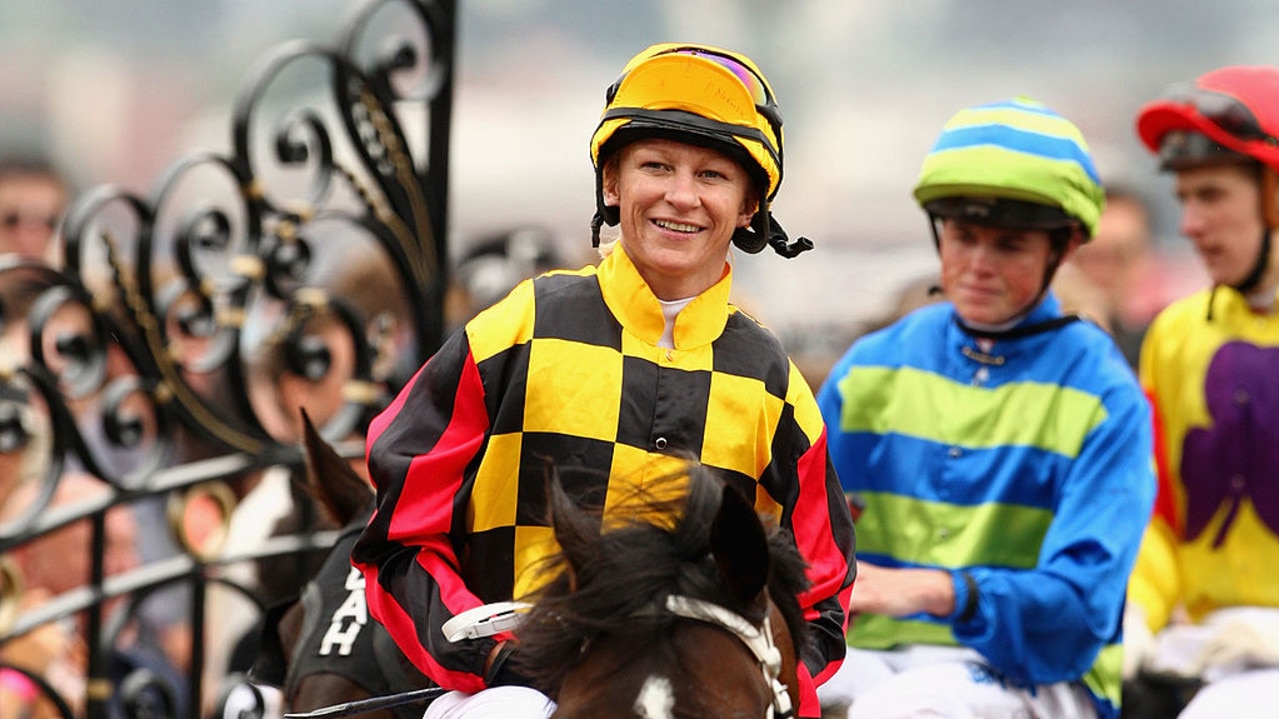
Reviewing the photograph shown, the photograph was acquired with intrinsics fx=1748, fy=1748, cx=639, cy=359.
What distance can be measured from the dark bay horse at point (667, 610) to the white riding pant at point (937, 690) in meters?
1.16

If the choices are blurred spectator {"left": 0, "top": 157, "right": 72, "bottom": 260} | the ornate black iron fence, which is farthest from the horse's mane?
blurred spectator {"left": 0, "top": 157, "right": 72, "bottom": 260}

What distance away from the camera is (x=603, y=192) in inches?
110

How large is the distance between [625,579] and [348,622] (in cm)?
104

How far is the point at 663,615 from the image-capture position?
6.91ft

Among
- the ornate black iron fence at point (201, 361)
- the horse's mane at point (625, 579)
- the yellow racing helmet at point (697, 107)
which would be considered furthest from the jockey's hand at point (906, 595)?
the ornate black iron fence at point (201, 361)

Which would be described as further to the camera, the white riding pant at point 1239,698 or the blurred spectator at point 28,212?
the blurred spectator at point 28,212

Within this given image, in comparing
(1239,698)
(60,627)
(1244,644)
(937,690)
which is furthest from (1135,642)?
(60,627)

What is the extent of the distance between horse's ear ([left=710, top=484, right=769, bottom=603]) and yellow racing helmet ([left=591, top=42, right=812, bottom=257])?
26.5 inches

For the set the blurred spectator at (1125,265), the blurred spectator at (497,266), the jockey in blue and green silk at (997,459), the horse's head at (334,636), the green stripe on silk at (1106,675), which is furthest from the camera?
the blurred spectator at (1125,265)

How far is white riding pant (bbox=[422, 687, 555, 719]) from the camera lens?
7.56 ft

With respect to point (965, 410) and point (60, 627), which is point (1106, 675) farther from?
point (60, 627)

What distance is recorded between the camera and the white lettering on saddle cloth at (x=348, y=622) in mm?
2973

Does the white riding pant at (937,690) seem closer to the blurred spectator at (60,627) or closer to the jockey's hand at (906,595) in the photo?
the jockey's hand at (906,595)

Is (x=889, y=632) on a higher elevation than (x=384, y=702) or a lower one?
lower
